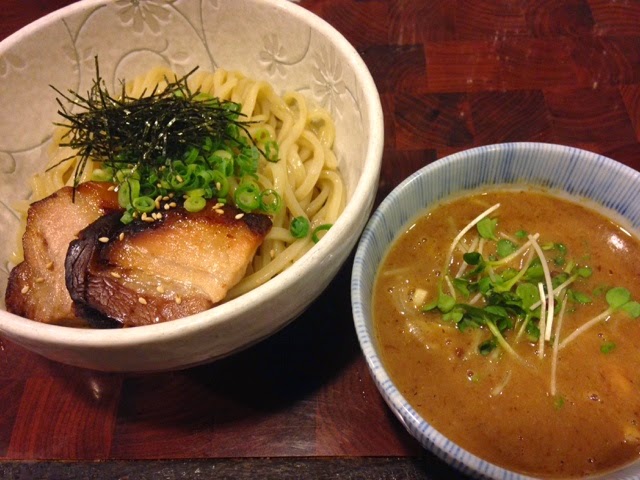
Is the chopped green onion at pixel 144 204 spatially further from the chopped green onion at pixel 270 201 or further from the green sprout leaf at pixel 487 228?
the green sprout leaf at pixel 487 228

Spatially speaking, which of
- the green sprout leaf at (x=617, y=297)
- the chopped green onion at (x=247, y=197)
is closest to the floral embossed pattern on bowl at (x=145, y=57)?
the chopped green onion at (x=247, y=197)

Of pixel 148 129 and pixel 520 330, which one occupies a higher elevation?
pixel 148 129

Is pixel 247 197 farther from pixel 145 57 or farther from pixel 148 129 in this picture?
pixel 145 57

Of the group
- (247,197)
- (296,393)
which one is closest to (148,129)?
(247,197)

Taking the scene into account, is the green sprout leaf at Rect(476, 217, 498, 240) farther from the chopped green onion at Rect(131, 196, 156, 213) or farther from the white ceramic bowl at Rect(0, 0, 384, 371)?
the chopped green onion at Rect(131, 196, 156, 213)

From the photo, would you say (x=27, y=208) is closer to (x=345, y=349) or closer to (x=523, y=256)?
(x=345, y=349)

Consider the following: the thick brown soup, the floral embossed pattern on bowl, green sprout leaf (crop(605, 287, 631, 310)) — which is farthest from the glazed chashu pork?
green sprout leaf (crop(605, 287, 631, 310))

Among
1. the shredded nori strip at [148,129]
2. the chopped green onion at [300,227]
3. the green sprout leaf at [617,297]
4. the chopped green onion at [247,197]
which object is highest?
the shredded nori strip at [148,129]
